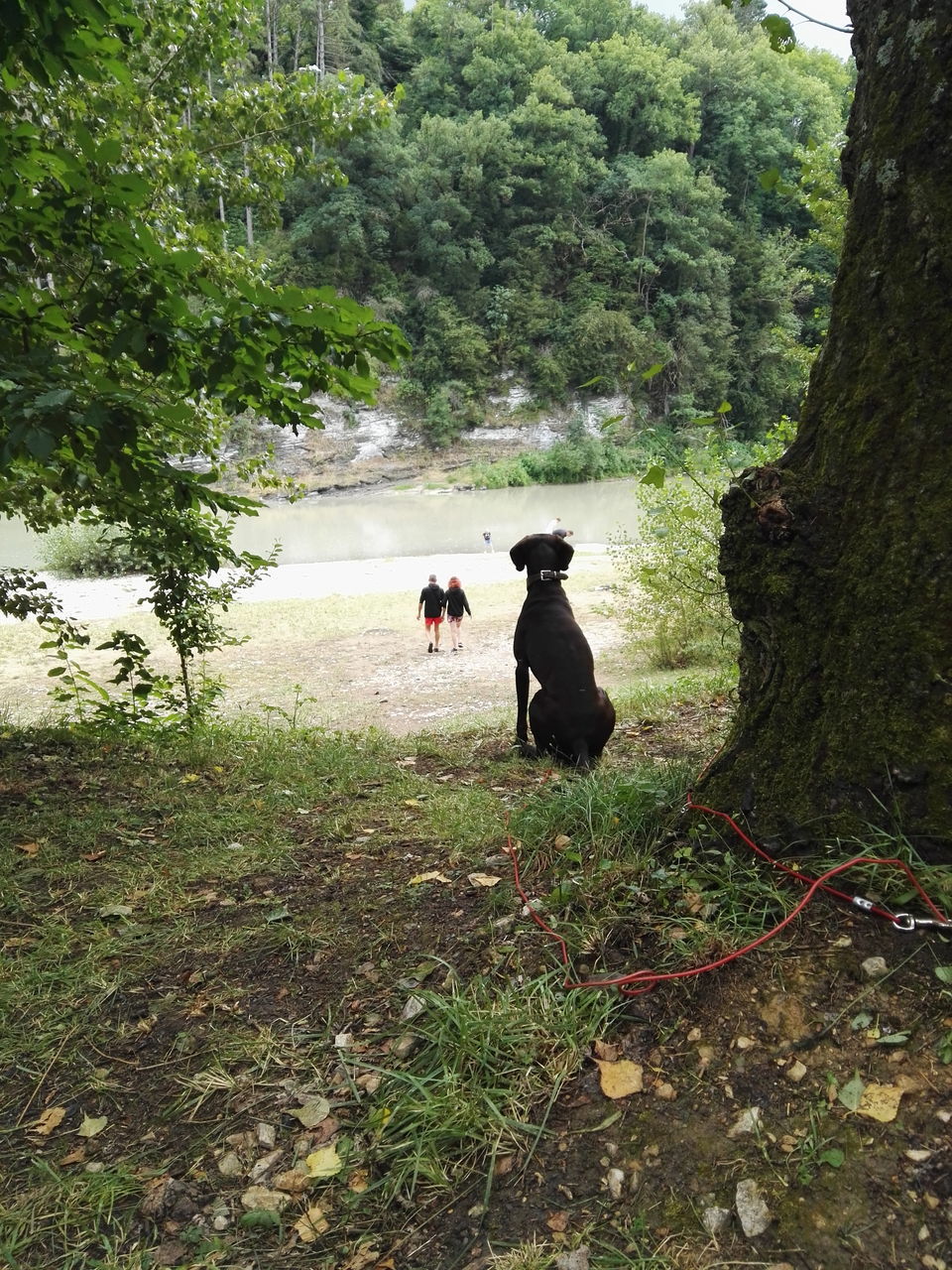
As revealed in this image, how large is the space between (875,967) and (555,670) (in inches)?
137

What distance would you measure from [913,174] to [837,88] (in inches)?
3846

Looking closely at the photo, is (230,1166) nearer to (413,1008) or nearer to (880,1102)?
(413,1008)

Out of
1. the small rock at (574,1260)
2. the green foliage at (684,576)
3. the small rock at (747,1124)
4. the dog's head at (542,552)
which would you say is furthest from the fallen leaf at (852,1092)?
the green foliage at (684,576)

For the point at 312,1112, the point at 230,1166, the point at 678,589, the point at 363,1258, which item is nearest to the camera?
the point at 363,1258

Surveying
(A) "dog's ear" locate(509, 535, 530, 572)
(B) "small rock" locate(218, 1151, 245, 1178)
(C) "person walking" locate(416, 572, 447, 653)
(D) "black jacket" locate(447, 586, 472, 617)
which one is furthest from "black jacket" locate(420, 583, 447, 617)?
(B) "small rock" locate(218, 1151, 245, 1178)

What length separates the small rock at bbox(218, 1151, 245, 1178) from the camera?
1.75 meters

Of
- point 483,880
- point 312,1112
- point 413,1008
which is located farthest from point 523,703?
point 312,1112

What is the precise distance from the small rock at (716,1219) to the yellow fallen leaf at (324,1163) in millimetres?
807

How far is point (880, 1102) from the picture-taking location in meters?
1.53

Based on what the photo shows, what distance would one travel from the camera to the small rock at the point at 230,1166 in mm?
1747

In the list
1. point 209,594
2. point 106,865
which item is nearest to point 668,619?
point 209,594

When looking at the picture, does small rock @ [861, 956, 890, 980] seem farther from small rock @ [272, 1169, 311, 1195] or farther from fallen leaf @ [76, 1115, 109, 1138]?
fallen leaf @ [76, 1115, 109, 1138]

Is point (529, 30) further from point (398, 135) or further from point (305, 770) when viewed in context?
point (305, 770)

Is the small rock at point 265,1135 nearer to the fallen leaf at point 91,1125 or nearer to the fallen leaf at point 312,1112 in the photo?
the fallen leaf at point 312,1112
